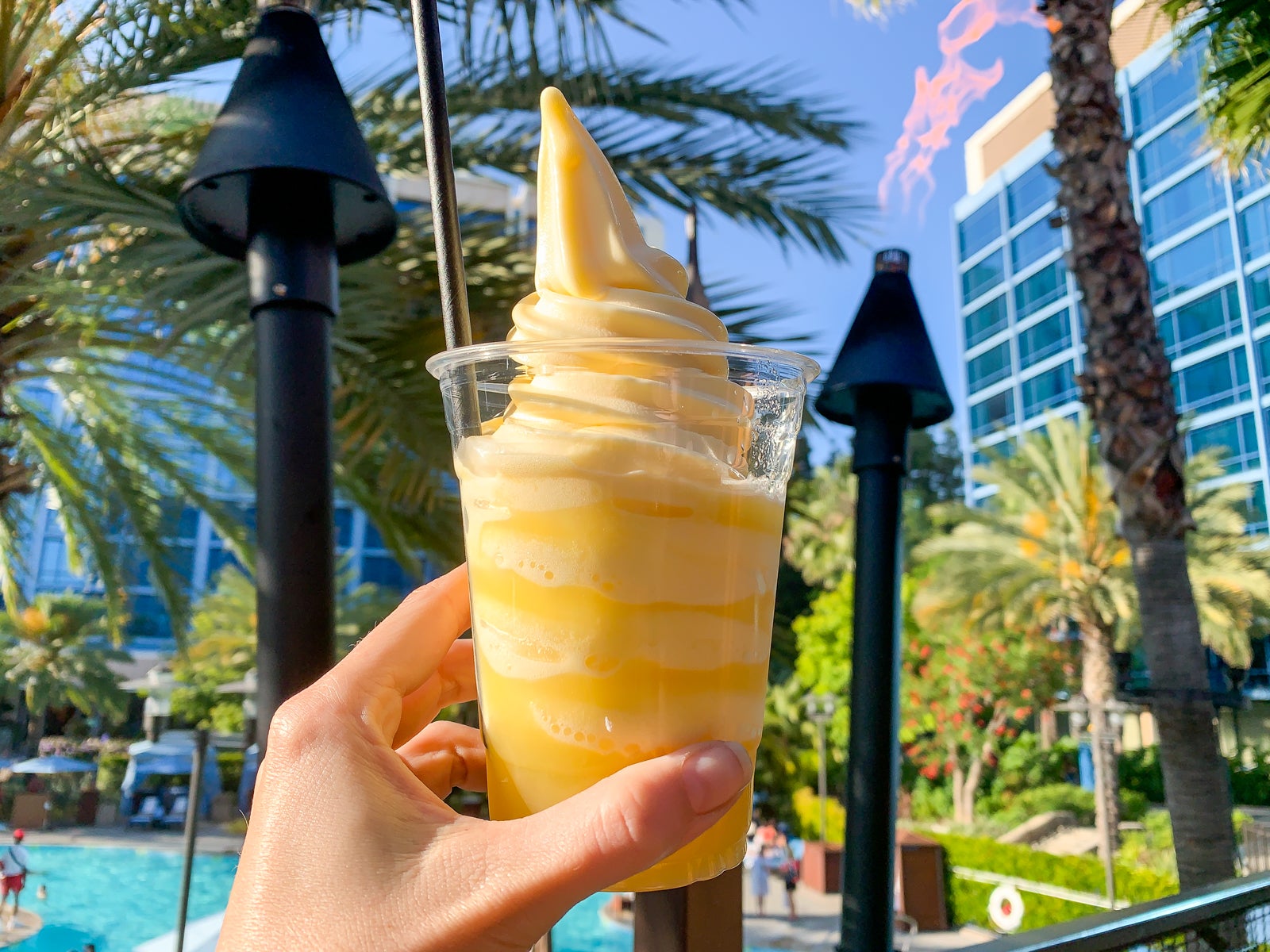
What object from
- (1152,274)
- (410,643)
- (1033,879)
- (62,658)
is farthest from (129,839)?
(1152,274)

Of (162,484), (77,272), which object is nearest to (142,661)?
(162,484)

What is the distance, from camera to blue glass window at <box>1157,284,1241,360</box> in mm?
26031

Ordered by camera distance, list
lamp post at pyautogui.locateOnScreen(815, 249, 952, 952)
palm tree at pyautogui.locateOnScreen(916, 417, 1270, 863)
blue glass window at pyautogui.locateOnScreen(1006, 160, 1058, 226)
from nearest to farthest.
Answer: lamp post at pyautogui.locateOnScreen(815, 249, 952, 952) → palm tree at pyautogui.locateOnScreen(916, 417, 1270, 863) → blue glass window at pyautogui.locateOnScreen(1006, 160, 1058, 226)

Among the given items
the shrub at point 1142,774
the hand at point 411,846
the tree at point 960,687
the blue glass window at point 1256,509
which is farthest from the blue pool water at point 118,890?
the blue glass window at point 1256,509

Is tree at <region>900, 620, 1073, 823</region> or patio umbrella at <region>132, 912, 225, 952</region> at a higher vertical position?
tree at <region>900, 620, 1073, 823</region>

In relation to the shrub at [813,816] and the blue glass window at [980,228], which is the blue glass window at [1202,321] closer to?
the blue glass window at [980,228]

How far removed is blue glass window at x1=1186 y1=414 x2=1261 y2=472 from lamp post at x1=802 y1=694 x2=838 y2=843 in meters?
11.5

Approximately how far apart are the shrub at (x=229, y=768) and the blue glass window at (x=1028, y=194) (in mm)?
30847

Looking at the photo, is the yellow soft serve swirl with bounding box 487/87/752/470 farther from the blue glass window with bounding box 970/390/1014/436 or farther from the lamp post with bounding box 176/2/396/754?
the blue glass window with bounding box 970/390/1014/436

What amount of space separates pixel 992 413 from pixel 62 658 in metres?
34.0

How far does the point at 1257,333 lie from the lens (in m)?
25.0

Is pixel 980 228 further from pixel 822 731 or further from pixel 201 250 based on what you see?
pixel 201 250

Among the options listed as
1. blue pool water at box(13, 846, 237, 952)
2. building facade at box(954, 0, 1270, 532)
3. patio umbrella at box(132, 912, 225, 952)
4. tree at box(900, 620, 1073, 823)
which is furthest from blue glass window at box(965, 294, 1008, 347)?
patio umbrella at box(132, 912, 225, 952)

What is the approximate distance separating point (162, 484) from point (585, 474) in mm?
7764
